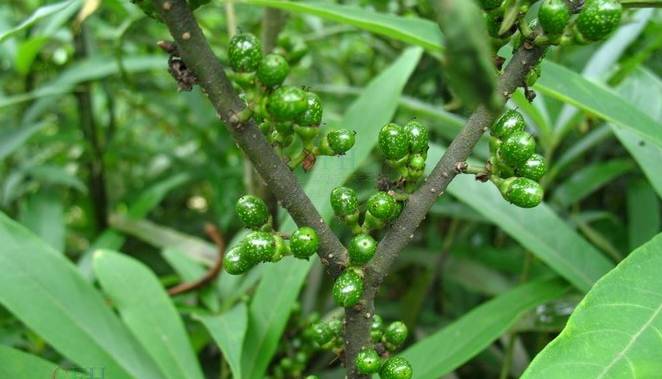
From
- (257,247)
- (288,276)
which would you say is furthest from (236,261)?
(288,276)

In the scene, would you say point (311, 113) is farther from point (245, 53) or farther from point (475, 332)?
point (475, 332)

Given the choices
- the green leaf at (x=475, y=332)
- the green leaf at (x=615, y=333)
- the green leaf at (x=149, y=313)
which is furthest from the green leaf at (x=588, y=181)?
the green leaf at (x=149, y=313)

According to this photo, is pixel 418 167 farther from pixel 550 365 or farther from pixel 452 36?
pixel 452 36

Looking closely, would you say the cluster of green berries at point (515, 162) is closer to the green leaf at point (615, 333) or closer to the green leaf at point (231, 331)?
the green leaf at point (615, 333)

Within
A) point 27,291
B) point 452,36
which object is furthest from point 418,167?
point 27,291

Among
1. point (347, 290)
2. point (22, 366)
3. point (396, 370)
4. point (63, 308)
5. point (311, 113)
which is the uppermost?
point (311, 113)

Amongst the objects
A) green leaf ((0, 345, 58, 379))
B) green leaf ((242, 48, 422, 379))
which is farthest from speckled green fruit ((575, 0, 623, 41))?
green leaf ((0, 345, 58, 379))

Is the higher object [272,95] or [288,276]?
[272,95]
